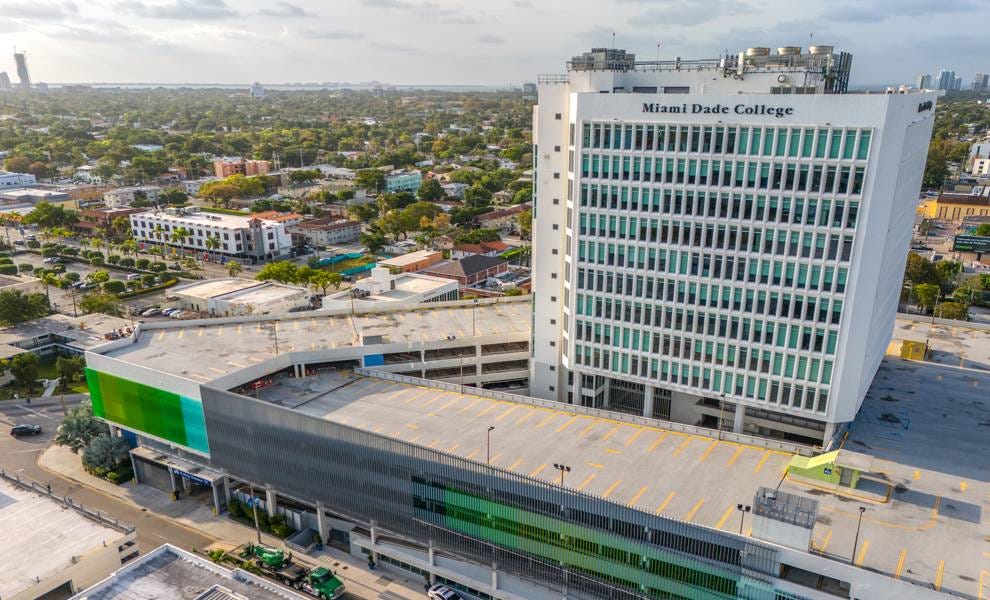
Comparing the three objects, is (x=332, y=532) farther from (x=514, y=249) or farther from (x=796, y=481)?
(x=514, y=249)

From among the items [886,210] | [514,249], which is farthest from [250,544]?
[514,249]

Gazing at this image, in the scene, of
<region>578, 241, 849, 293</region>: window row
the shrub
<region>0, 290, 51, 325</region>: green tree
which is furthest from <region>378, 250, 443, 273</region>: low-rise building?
<region>578, 241, 849, 293</region>: window row

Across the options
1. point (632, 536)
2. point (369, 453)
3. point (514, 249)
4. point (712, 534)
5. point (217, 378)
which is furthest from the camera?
point (514, 249)

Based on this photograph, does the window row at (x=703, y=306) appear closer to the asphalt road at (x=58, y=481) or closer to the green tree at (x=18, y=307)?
the asphalt road at (x=58, y=481)

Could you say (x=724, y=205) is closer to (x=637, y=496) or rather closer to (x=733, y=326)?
(x=733, y=326)

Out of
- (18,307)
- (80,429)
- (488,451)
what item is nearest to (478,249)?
(18,307)

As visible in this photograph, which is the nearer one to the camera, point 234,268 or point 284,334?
point 284,334
